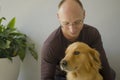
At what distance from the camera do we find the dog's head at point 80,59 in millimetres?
1315

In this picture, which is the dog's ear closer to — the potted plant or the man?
the man

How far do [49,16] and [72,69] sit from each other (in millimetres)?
1048

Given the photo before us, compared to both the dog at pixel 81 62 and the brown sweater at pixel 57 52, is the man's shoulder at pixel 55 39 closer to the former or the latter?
the brown sweater at pixel 57 52

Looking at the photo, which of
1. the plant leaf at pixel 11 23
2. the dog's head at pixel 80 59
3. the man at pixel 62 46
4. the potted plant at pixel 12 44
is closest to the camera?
the dog's head at pixel 80 59

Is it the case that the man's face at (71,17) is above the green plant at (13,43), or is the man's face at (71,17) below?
above

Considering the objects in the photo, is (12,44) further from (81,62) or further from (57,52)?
(81,62)

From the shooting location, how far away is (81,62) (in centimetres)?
136

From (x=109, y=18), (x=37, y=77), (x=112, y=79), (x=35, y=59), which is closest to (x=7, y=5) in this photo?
(x=35, y=59)

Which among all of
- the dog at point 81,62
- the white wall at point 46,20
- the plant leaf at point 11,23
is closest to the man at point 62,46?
the dog at point 81,62

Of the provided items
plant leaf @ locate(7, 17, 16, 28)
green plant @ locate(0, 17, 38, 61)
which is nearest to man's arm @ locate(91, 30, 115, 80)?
green plant @ locate(0, 17, 38, 61)

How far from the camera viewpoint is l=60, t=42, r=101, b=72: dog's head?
1315mm

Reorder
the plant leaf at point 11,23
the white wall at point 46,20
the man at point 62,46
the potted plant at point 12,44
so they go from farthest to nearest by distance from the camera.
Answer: the plant leaf at point 11,23
the potted plant at point 12,44
the white wall at point 46,20
the man at point 62,46

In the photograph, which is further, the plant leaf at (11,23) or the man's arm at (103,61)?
the plant leaf at (11,23)

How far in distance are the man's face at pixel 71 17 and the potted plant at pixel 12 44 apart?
2.96 ft
